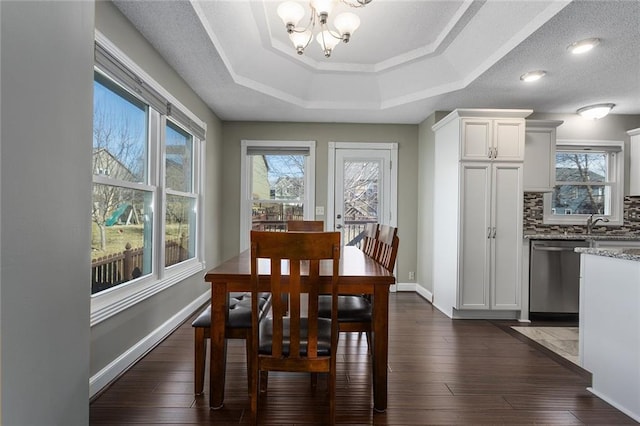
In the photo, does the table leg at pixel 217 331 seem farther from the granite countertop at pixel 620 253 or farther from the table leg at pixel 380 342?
the granite countertop at pixel 620 253

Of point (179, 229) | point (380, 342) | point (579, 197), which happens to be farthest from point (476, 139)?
point (179, 229)

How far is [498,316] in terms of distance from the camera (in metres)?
3.47

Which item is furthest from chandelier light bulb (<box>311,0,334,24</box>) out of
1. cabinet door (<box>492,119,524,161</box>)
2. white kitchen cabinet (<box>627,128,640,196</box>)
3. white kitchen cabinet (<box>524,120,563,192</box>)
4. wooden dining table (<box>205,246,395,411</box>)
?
white kitchen cabinet (<box>627,128,640,196</box>)

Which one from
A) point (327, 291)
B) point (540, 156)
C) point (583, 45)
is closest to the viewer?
point (327, 291)

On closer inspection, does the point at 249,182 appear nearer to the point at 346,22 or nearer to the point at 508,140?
the point at 346,22

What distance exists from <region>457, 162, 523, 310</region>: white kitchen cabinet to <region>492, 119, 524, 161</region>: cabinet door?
0.11 metres

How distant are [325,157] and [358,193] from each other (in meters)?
0.67

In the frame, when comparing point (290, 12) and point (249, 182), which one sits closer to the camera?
point (290, 12)

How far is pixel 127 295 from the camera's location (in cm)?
225

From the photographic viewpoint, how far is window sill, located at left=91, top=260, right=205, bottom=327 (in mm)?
1940

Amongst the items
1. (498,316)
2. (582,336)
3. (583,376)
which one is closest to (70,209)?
(582,336)

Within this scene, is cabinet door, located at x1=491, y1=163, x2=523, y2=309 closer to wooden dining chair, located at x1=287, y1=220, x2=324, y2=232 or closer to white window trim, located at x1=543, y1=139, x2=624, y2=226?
white window trim, located at x1=543, y1=139, x2=624, y2=226

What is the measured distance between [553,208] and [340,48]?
123 inches

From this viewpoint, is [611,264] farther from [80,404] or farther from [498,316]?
[80,404]
